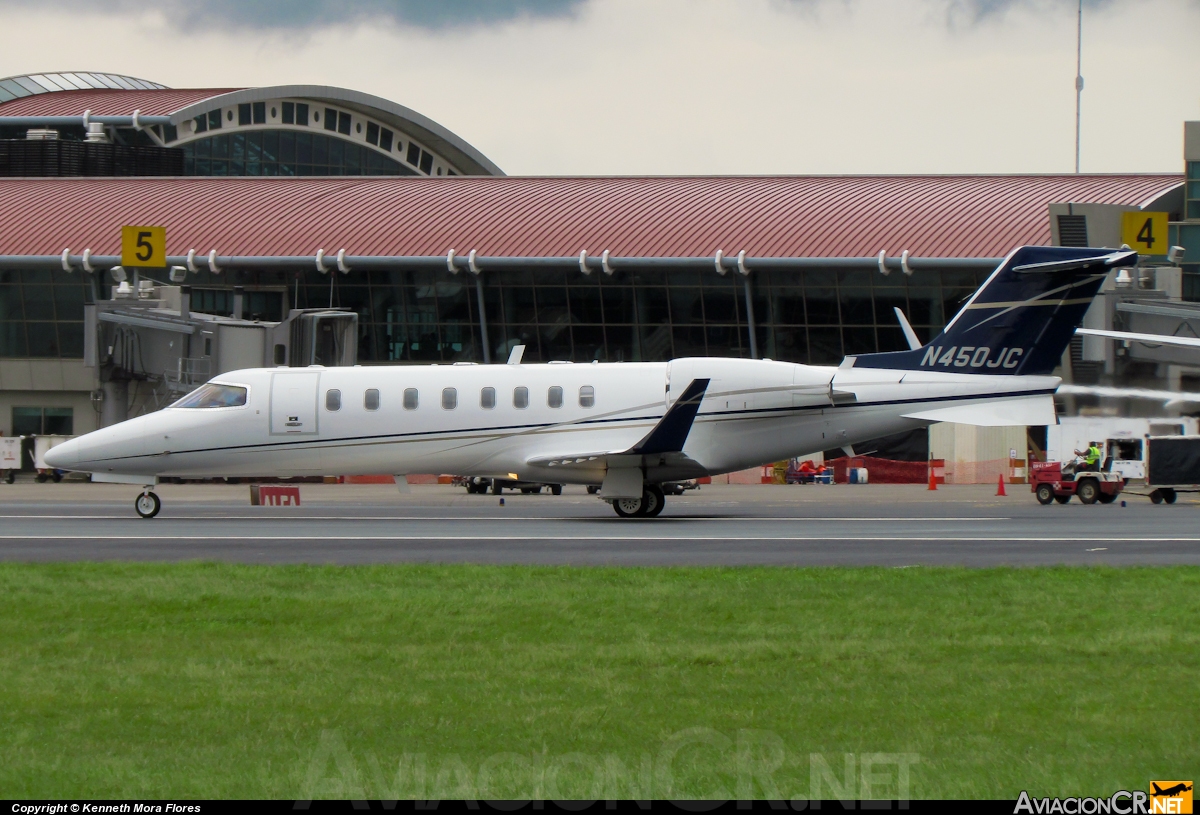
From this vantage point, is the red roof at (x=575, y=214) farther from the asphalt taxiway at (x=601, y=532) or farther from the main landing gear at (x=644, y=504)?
the main landing gear at (x=644, y=504)

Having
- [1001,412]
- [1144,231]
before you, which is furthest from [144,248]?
[1001,412]

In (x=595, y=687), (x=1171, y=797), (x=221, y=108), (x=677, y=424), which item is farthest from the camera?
(x=221, y=108)

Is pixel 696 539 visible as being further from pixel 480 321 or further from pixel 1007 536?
pixel 480 321

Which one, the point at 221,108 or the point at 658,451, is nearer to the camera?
the point at 658,451

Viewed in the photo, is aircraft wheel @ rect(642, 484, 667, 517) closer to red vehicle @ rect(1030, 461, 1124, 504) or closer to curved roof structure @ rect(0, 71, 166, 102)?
red vehicle @ rect(1030, 461, 1124, 504)

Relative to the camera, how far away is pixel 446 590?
545 inches

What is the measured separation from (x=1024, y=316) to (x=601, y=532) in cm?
861

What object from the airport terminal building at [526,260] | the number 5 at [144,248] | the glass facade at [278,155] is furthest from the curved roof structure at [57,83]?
the number 5 at [144,248]

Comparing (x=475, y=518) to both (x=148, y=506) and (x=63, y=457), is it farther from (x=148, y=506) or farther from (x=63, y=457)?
→ (x=63, y=457)

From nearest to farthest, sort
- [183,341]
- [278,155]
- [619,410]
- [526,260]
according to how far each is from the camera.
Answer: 1. [619,410]
2. [183,341]
3. [526,260]
4. [278,155]

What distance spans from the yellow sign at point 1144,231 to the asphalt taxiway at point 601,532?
35.5ft

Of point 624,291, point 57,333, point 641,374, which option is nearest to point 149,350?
point 57,333

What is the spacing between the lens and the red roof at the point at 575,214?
52250 mm

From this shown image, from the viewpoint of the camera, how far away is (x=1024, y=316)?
24.7 meters
